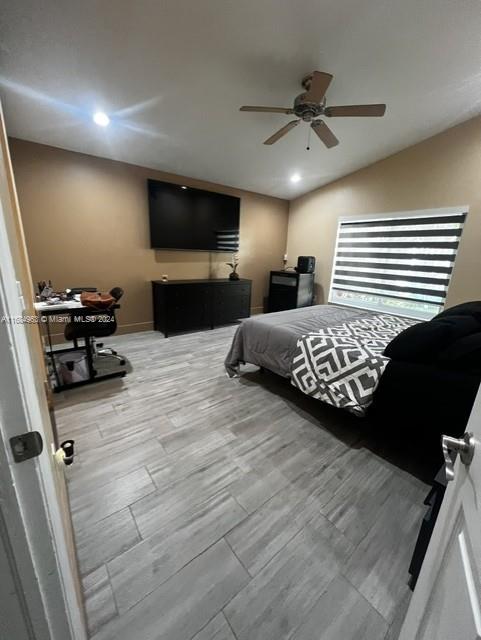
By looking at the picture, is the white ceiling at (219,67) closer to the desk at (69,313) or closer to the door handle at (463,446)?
the desk at (69,313)

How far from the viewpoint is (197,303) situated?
396 centimetres

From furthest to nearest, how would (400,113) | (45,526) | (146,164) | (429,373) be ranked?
(146,164), (400,113), (429,373), (45,526)

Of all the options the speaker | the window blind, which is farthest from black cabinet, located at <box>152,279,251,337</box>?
the speaker

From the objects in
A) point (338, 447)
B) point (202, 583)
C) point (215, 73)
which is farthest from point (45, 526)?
point (215, 73)

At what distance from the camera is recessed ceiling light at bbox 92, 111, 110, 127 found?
8.04ft

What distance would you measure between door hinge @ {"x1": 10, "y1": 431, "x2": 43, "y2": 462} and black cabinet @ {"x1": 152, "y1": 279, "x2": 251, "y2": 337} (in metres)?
3.26

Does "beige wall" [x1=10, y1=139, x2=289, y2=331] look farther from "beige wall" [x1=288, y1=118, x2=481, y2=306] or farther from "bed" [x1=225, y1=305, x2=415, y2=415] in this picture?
"bed" [x1=225, y1=305, x2=415, y2=415]

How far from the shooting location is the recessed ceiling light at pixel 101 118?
2.45 m

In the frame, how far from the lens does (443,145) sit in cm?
313

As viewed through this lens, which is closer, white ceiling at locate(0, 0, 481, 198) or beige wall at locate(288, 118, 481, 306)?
white ceiling at locate(0, 0, 481, 198)

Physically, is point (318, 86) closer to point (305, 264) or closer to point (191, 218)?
point (191, 218)

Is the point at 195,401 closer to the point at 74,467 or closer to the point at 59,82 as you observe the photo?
the point at 74,467

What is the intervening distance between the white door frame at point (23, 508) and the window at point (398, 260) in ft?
13.9

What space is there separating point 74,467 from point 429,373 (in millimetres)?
2194
